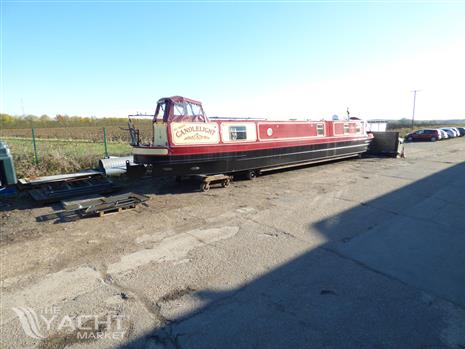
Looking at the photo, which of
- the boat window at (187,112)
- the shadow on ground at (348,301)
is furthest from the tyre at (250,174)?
the shadow on ground at (348,301)

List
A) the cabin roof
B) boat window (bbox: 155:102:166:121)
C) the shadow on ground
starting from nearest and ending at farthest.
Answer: the shadow on ground < the cabin roof < boat window (bbox: 155:102:166:121)

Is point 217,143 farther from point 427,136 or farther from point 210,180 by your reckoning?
point 427,136

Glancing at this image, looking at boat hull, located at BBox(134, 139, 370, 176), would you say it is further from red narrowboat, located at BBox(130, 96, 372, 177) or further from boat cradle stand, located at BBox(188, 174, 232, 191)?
→ boat cradle stand, located at BBox(188, 174, 232, 191)

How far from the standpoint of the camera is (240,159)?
371 inches

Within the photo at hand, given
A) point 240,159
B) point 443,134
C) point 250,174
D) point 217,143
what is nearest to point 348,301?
point 217,143

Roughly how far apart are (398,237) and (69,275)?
5394 mm

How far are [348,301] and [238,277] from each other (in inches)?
53.8

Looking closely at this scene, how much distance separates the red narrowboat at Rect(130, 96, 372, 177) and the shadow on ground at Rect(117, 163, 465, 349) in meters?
4.46

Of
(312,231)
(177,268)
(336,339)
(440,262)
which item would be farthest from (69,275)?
(440,262)

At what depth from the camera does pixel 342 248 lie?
4.57 m

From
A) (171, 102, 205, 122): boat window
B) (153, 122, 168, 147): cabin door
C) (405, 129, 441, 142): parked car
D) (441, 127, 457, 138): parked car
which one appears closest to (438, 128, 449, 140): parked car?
(405, 129, 441, 142): parked car

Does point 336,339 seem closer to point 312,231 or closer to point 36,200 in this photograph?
point 312,231

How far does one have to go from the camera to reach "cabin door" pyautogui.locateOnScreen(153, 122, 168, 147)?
7.79 metres

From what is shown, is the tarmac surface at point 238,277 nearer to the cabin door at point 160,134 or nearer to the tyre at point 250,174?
the cabin door at point 160,134
